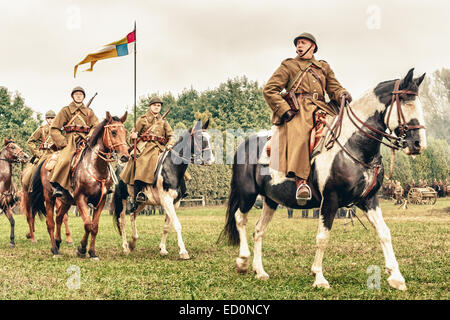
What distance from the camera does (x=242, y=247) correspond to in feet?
30.9

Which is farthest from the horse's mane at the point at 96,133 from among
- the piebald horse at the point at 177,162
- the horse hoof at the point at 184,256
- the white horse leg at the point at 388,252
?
the white horse leg at the point at 388,252

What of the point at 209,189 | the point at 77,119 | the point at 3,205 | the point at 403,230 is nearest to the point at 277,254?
the point at 77,119

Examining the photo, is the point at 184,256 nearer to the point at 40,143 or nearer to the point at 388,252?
the point at 388,252

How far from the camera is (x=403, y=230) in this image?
18.0 meters

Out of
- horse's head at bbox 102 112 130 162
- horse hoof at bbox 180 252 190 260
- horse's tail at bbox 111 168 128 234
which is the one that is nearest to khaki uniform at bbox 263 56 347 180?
horse's head at bbox 102 112 130 162

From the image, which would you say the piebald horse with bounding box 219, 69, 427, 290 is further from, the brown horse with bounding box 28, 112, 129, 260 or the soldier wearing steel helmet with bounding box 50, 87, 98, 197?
the soldier wearing steel helmet with bounding box 50, 87, 98, 197

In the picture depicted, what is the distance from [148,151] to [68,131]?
2.01 metres

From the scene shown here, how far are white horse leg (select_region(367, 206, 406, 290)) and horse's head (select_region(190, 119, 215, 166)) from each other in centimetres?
552

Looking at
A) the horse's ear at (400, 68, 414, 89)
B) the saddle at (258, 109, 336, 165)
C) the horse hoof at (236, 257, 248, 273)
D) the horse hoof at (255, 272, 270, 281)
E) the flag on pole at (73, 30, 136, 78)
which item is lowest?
the horse hoof at (255, 272, 270, 281)

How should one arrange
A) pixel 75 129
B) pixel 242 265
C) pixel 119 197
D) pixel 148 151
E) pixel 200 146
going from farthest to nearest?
pixel 119 197
pixel 148 151
pixel 200 146
pixel 75 129
pixel 242 265

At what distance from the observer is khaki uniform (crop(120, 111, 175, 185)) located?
41.6 feet

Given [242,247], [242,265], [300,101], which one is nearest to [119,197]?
[242,247]

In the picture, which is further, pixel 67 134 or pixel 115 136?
pixel 67 134

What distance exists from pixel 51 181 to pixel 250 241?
6.19m
